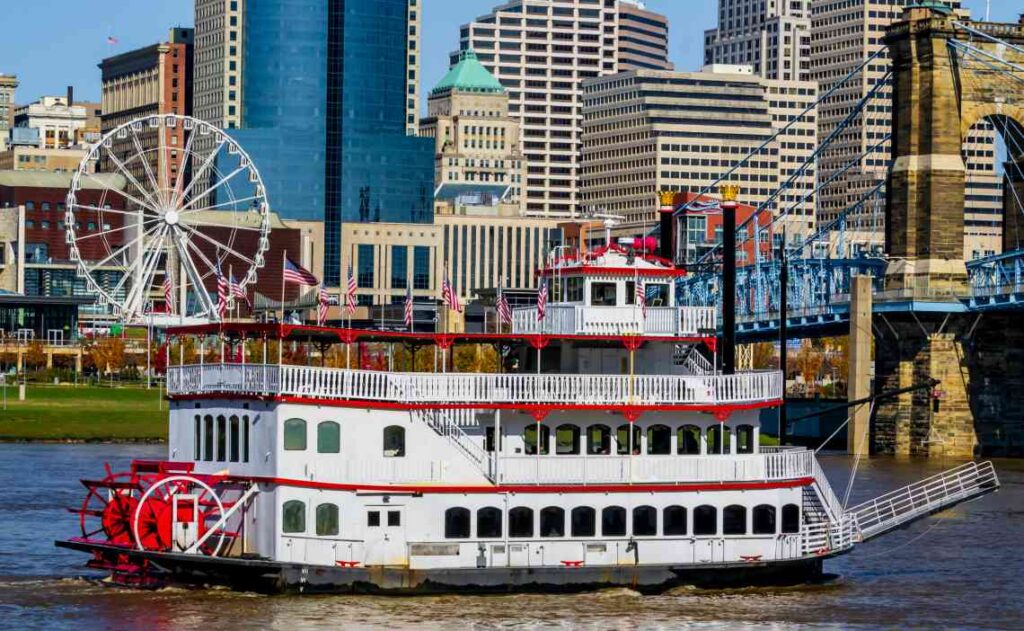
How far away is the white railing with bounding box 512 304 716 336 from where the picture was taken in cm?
4591

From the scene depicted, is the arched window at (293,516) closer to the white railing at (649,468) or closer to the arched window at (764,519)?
the white railing at (649,468)

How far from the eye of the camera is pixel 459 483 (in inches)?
1705

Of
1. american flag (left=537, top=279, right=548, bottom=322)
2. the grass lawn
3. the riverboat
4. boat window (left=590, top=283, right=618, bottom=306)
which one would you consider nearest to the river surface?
the riverboat

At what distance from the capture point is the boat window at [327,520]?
42188 millimetres

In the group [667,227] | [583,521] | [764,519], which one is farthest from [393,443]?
[667,227]

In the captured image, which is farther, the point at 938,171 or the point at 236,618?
the point at 938,171

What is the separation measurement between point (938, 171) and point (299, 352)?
37268 millimetres

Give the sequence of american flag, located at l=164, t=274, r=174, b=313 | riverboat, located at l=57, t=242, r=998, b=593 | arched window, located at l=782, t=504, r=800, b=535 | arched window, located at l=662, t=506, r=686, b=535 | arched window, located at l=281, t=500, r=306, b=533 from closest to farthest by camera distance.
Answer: arched window, located at l=281, t=500, r=306, b=533 → riverboat, located at l=57, t=242, r=998, b=593 → arched window, located at l=662, t=506, r=686, b=535 → arched window, located at l=782, t=504, r=800, b=535 → american flag, located at l=164, t=274, r=174, b=313

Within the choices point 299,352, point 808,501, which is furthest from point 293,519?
point 299,352

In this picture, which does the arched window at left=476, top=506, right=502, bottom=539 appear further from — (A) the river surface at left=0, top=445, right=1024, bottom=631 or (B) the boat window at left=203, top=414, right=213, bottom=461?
(B) the boat window at left=203, top=414, right=213, bottom=461

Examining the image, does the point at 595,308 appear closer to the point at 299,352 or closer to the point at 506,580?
the point at 506,580

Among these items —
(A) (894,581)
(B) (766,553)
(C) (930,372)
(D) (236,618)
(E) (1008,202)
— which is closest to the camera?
(D) (236,618)

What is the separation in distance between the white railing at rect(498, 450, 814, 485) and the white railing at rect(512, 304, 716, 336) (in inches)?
115

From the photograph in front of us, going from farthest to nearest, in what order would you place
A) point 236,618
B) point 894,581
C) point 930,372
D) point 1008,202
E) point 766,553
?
1. point 1008,202
2. point 930,372
3. point 894,581
4. point 766,553
5. point 236,618
